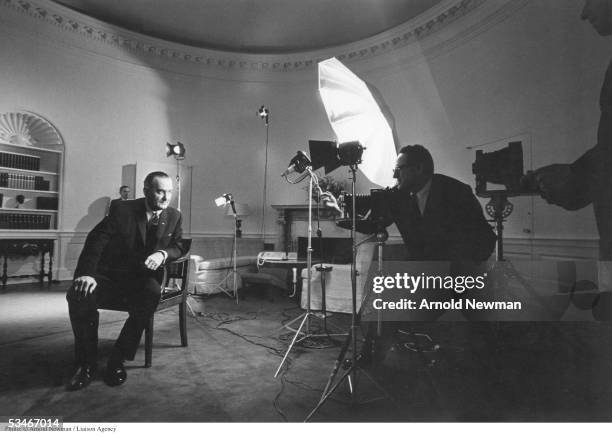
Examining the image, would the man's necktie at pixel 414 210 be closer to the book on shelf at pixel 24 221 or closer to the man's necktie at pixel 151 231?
the man's necktie at pixel 151 231

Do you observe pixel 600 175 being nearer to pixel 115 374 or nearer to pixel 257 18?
pixel 115 374

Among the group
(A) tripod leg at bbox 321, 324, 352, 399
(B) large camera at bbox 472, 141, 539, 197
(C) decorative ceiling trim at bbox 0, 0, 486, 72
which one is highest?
(C) decorative ceiling trim at bbox 0, 0, 486, 72

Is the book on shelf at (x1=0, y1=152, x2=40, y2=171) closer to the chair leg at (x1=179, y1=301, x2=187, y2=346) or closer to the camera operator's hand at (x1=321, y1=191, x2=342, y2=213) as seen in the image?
the chair leg at (x1=179, y1=301, x2=187, y2=346)

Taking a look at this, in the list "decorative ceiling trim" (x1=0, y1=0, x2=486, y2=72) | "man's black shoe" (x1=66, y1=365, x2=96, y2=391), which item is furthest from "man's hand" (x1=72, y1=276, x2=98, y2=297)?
"decorative ceiling trim" (x1=0, y1=0, x2=486, y2=72)

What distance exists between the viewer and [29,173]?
4871 millimetres

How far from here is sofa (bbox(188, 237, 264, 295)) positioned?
13.1 feet

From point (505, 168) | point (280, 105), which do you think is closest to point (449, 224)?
point (505, 168)

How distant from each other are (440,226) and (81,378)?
198cm

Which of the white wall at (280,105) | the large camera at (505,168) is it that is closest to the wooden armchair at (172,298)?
the large camera at (505,168)

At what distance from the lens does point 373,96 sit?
16.5ft

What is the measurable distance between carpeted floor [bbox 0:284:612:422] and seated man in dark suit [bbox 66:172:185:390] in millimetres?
141

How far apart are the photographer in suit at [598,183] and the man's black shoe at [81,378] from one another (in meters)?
2.13
